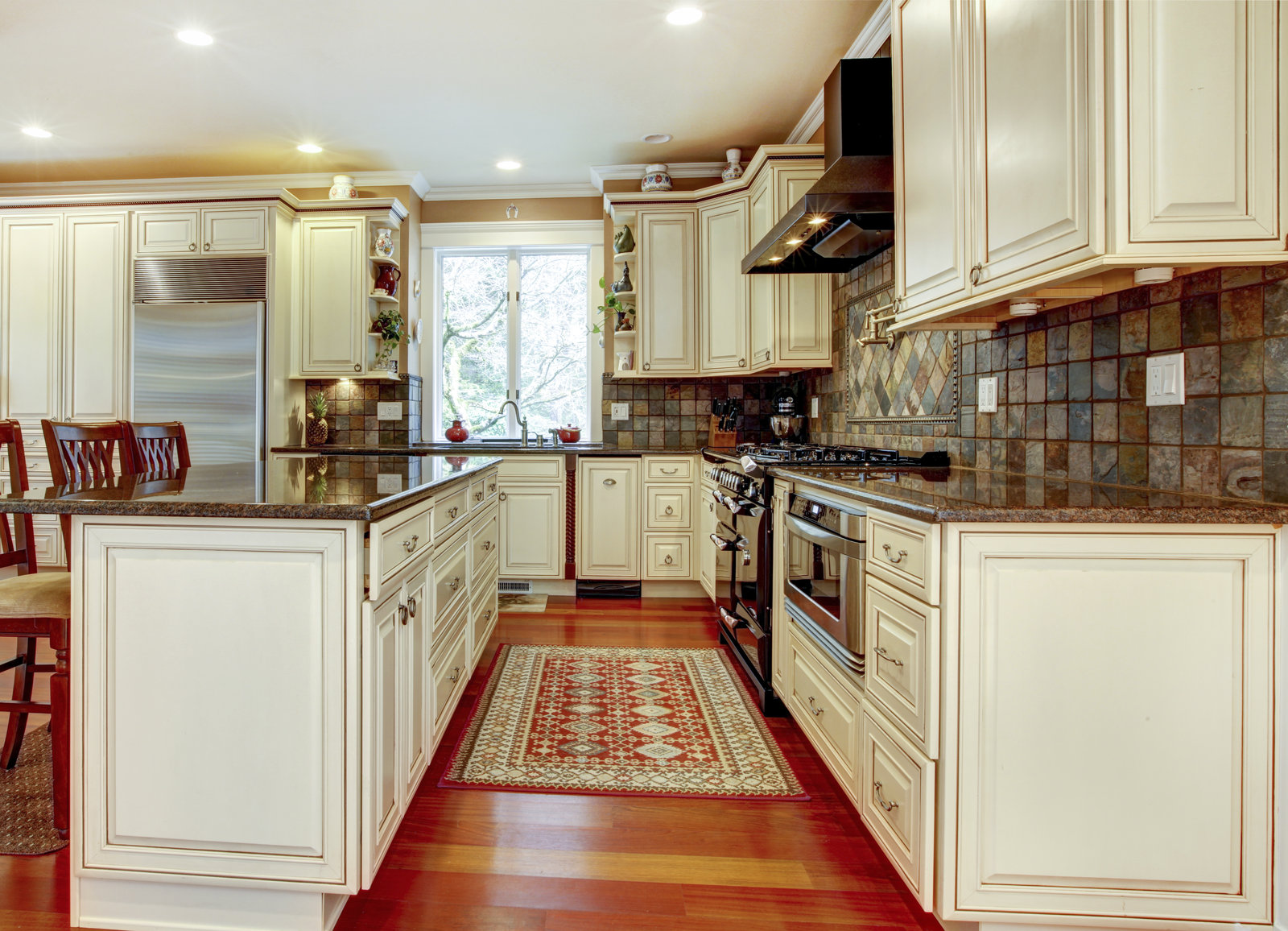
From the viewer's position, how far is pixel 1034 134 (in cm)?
136

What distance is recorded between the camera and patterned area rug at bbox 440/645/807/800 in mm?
1965

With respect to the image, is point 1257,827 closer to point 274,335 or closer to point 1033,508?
point 1033,508

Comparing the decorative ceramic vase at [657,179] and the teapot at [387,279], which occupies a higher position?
the decorative ceramic vase at [657,179]

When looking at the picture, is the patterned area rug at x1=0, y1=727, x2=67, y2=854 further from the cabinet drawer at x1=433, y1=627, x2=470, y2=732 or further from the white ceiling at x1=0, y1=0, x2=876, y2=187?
the white ceiling at x1=0, y1=0, x2=876, y2=187

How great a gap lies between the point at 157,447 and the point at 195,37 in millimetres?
1806

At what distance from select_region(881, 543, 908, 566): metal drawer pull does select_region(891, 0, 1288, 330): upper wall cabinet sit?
0.60 metres

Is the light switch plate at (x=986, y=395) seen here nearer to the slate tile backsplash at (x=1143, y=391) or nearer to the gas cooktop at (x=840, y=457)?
the slate tile backsplash at (x=1143, y=391)

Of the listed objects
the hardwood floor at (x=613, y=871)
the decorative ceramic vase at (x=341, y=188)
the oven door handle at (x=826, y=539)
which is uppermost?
the decorative ceramic vase at (x=341, y=188)

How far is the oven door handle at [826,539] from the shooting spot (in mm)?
1637

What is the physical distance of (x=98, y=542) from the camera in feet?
4.32

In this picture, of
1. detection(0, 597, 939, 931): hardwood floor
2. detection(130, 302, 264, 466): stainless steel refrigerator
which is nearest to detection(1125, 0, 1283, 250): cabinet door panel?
detection(0, 597, 939, 931): hardwood floor

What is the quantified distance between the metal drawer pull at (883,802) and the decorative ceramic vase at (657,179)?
12.1 feet

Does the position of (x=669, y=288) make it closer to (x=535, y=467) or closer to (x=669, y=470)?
(x=669, y=470)

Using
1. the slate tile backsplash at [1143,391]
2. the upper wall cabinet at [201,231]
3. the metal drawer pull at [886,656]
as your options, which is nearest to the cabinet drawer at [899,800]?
the metal drawer pull at [886,656]
